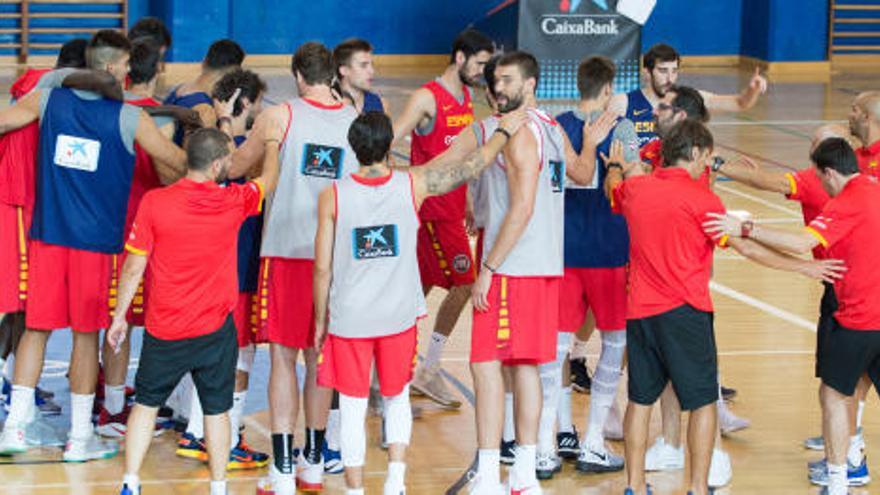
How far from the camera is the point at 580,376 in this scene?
9906 millimetres

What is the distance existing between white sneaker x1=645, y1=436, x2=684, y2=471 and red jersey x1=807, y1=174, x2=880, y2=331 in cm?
119

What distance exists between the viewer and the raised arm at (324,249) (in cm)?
699

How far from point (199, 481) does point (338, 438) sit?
2.50ft

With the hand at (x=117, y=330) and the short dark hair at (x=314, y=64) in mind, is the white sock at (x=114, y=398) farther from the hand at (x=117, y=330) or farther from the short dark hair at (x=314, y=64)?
the short dark hair at (x=314, y=64)

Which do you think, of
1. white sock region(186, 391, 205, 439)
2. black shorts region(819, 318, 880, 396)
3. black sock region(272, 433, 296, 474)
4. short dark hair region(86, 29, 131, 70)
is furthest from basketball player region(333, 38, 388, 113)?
black shorts region(819, 318, 880, 396)

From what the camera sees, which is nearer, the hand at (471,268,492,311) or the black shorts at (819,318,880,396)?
the hand at (471,268,492,311)

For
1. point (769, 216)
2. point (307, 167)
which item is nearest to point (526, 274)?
point (307, 167)

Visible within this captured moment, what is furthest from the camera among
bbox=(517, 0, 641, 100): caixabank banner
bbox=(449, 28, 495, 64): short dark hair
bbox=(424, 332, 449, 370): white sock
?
bbox=(517, 0, 641, 100): caixabank banner

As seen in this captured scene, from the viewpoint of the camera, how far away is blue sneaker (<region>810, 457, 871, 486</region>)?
818 centimetres

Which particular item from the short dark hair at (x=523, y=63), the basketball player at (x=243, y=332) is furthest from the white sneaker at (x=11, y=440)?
the short dark hair at (x=523, y=63)

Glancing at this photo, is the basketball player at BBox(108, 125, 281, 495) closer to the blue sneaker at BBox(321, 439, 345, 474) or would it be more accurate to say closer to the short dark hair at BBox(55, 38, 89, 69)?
the blue sneaker at BBox(321, 439, 345, 474)

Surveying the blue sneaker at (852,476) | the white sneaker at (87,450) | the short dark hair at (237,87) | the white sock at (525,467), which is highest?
the short dark hair at (237,87)

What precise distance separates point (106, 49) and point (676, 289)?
333cm

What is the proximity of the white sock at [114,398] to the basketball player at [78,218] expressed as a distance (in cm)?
35
